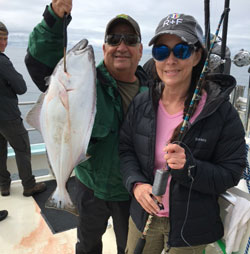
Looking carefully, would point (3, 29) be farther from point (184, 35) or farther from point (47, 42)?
point (184, 35)

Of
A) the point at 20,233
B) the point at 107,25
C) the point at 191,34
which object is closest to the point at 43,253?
the point at 20,233

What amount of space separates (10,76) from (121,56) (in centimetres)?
202

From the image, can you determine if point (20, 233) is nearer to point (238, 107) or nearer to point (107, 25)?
point (107, 25)

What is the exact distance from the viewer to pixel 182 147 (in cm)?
130

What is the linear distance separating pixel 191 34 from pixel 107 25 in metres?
0.65

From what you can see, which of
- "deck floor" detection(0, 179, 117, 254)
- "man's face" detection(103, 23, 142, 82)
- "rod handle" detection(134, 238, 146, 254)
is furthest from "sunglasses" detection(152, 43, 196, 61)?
"deck floor" detection(0, 179, 117, 254)

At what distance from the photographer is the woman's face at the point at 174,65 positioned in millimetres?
1348

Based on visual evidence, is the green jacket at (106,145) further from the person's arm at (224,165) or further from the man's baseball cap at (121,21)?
the person's arm at (224,165)

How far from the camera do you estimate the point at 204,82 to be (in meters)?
1.45

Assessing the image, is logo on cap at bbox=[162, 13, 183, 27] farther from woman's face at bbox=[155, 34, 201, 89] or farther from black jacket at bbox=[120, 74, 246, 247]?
black jacket at bbox=[120, 74, 246, 247]

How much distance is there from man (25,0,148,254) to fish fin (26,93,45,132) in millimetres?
280

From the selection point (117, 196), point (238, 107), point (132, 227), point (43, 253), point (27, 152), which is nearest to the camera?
point (132, 227)

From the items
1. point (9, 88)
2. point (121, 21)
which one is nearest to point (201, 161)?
point (121, 21)

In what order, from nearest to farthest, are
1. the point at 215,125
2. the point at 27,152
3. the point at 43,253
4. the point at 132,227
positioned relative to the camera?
the point at 215,125 < the point at 132,227 < the point at 43,253 < the point at 27,152
